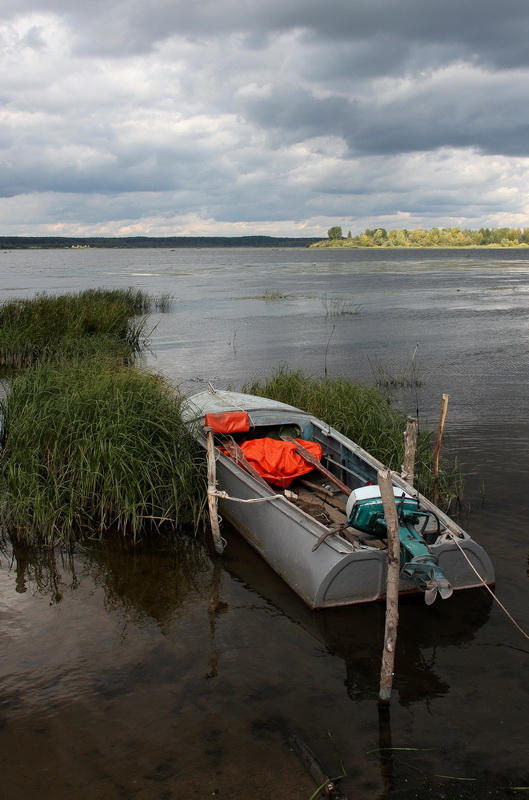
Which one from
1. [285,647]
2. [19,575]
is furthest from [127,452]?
[285,647]

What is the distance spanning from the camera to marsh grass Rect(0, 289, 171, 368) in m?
17.2

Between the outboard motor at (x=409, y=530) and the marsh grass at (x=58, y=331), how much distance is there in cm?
1082

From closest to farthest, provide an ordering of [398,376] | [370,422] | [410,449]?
[410,449] < [370,422] < [398,376]

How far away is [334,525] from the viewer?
6.70 metres

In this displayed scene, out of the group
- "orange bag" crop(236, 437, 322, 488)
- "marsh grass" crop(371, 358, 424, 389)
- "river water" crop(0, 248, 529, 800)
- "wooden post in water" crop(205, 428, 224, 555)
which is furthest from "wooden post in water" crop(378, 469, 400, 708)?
"marsh grass" crop(371, 358, 424, 389)

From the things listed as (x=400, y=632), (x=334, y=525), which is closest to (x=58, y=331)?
(x=334, y=525)

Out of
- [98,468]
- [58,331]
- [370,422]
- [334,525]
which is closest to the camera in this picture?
[334,525]

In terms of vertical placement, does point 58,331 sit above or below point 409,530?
above

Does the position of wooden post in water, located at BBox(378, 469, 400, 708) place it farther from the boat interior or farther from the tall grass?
the tall grass

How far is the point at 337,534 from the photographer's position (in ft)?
20.7

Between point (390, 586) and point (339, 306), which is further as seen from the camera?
point (339, 306)

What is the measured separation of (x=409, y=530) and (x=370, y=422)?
4.18 metres

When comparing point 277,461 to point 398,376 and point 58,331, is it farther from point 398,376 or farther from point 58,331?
point 58,331

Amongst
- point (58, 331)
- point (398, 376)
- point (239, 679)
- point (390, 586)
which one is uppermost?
point (58, 331)
